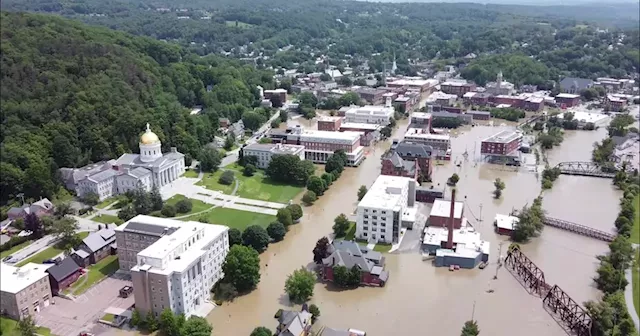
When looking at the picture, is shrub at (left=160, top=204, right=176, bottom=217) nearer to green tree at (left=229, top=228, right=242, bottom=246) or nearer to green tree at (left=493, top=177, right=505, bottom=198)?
green tree at (left=229, top=228, right=242, bottom=246)

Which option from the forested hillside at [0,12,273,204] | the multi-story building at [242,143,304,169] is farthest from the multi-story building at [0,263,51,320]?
the multi-story building at [242,143,304,169]

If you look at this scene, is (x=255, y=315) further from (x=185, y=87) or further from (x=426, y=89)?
(x=426, y=89)

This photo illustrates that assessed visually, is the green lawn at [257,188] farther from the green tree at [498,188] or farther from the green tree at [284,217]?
the green tree at [498,188]

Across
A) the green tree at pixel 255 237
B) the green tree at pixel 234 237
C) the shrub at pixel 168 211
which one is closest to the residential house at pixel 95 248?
the shrub at pixel 168 211

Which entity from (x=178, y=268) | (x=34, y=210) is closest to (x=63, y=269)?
(x=34, y=210)

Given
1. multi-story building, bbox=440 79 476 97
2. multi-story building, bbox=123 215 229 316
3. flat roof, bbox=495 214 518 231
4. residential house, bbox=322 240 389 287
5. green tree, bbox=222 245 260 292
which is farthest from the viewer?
multi-story building, bbox=440 79 476 97

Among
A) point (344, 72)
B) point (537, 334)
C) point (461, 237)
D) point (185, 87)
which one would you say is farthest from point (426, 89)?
point (537, 334)

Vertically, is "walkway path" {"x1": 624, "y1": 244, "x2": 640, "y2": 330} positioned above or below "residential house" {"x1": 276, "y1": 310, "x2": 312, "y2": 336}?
below
